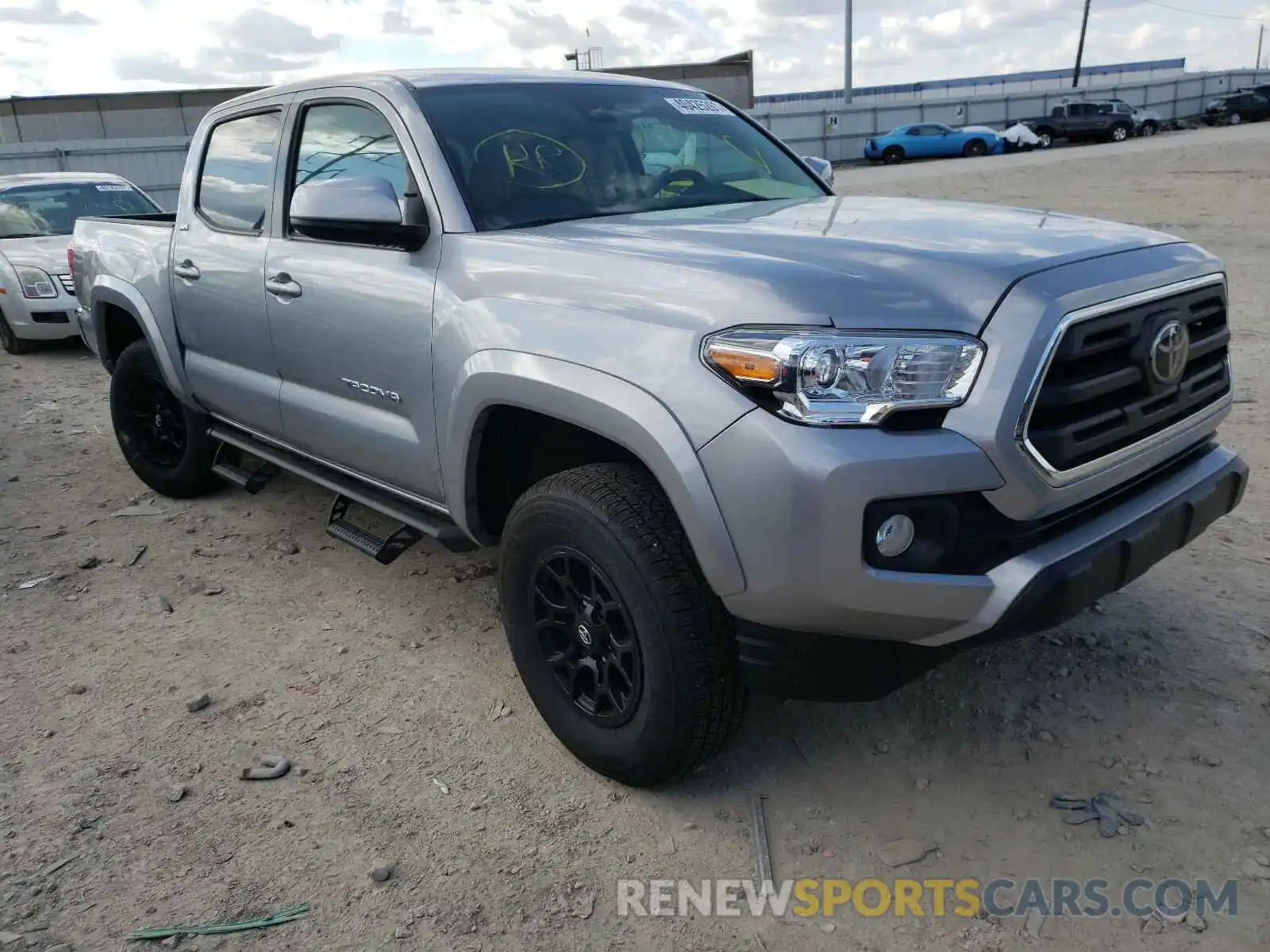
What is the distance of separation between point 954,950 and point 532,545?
4.51ft

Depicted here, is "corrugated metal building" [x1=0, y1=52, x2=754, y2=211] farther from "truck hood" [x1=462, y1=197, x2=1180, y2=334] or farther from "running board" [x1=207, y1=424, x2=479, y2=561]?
"truck hood" [x1=462, y1=197, x2=1180, y2=334]

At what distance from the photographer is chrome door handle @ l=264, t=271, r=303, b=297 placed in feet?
11.6

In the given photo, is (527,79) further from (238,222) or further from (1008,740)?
(1008,740)

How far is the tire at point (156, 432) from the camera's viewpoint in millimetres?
4922

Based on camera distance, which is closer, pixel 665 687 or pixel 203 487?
pixel 665 687

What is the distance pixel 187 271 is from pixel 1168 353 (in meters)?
3.75

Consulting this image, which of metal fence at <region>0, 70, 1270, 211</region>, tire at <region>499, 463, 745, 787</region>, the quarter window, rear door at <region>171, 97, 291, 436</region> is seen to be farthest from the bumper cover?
metal fence at <region>0, 70, 1270, 211</region>

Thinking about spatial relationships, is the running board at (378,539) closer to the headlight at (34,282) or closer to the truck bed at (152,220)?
the truck bed at (152,220)

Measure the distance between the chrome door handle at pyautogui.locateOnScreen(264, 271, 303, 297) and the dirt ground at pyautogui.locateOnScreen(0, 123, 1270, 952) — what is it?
3.98ft

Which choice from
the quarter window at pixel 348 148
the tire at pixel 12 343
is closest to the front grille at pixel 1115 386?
the quarter window at pixel 348 148

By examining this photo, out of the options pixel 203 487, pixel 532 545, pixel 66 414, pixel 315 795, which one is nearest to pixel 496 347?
pixel 532 545

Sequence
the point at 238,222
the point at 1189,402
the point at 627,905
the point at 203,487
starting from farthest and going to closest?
the point at 203,487
the point at 238,222
the point at 1189,402
the point at 627,905

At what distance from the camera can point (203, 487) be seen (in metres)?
5.15

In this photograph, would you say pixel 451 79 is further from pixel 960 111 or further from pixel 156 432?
pixel 960 111
